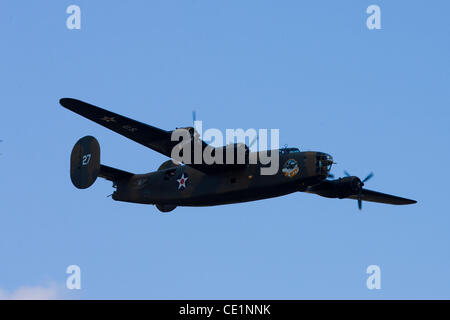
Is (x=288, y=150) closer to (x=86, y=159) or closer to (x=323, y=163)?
(x=323, y=163)

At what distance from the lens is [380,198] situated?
3875 centimetres

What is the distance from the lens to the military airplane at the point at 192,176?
30.6 m

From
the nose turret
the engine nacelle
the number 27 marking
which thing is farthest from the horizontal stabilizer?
the nose turret

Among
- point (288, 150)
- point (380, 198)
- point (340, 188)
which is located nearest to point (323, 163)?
point (288, 150)

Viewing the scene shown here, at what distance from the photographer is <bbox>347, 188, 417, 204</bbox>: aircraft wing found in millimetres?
37719

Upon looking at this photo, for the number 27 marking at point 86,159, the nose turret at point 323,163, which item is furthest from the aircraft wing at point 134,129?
the nose turret at point 323,163

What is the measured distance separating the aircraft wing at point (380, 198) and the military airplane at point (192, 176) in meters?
2.06

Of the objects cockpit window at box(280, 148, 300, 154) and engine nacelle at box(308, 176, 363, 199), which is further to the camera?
engine nacelle at box(308, 176, 363, 199)

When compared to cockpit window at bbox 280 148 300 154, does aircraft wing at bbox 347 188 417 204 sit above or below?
below

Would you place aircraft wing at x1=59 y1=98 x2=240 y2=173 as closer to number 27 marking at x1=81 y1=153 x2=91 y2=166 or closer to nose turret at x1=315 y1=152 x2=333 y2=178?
number 27 marking at x1=81 y1=153 x2=91 y2=166

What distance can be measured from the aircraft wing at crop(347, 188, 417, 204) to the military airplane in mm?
2064

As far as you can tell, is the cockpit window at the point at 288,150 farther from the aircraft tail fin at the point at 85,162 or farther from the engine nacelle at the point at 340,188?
the aircraft tail fin at the point at 85,162
